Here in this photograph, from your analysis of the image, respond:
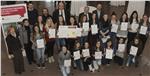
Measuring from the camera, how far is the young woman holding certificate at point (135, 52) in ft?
29.7

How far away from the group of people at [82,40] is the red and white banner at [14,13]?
18 centimetres

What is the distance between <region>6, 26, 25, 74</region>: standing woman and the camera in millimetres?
8562

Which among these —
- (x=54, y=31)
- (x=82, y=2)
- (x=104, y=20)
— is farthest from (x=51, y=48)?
(x=82, y=2)

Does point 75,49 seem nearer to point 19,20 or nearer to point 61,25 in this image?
point 61,25

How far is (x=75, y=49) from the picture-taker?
348 inches

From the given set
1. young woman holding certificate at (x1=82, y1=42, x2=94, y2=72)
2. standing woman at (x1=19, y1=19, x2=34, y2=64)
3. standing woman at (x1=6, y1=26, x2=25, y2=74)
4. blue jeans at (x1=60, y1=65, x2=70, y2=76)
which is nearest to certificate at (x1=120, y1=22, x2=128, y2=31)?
young woman holding certificate at (x1=82, y1=42, x2=94, y2=72)

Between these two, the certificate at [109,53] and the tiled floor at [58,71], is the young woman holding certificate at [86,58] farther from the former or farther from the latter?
the certificate at [109,53]

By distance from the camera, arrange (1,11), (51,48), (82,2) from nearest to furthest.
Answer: (1,11), (51,48), (82,2)

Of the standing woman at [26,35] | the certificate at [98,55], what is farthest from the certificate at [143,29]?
the standing woman at [26,35]

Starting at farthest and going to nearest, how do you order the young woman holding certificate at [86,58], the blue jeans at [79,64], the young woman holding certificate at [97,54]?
the blue jeans at [79,64]
the young woman holding certificate at [97,54]
the young woman holding certificate at [86,58]

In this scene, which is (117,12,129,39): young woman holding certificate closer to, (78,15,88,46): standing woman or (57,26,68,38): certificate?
(78,15,88,46): standing woman

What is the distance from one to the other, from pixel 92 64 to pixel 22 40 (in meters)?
1.93

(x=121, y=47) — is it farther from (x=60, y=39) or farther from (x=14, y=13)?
(x=14, y=13)

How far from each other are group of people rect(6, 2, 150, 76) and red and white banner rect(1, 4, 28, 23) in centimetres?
18
